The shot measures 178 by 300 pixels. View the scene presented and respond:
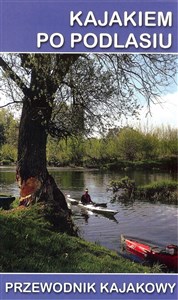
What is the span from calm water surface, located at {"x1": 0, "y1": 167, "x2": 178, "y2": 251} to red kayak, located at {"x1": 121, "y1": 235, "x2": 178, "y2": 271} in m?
0.45

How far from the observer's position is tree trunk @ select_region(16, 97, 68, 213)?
8633mm

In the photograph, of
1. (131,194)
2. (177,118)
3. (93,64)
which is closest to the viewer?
(177,118)

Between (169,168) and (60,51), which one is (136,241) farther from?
(60,51)

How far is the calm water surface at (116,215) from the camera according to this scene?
10.9m

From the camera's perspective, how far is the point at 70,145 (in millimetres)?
9242

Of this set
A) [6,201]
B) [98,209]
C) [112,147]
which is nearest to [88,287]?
[112,147]

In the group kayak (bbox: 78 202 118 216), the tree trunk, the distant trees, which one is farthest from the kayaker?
the tree trunk

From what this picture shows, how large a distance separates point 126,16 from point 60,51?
Answer: 2.97ft

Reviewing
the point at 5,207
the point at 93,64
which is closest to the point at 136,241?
the point at 5,207

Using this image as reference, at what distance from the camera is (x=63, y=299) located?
559 cm

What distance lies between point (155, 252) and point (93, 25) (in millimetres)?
4846

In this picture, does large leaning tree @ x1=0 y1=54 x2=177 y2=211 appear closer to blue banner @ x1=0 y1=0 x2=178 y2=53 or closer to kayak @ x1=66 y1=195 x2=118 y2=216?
blue banner @ x1=0 y1=0 x2=178 y2=53

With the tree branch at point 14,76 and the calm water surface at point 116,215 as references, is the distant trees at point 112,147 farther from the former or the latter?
the tree branch at point 14,76

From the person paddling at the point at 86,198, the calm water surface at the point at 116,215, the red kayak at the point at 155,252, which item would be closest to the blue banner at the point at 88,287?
the red kayak at the point at 155,252
